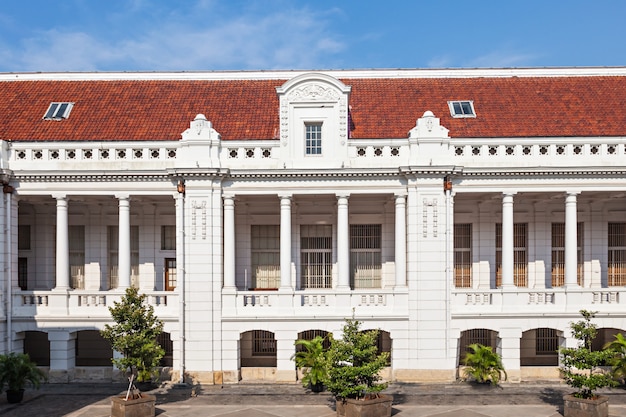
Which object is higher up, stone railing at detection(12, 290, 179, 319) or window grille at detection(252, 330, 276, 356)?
stone railing at detection(12, 290, 179, 319)

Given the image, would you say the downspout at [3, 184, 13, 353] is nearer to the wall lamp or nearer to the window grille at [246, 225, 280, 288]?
the window grille at [246, 225, 280, 288]

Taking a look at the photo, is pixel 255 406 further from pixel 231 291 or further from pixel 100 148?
pixel 100 148

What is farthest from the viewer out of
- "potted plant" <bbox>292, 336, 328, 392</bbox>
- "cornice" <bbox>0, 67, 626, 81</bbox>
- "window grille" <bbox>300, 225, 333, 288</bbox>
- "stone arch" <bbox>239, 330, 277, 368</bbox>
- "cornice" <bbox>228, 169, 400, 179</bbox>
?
"cornice" <bbox>0, 67, 626, 81</bbox>

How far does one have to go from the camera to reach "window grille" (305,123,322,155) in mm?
26234

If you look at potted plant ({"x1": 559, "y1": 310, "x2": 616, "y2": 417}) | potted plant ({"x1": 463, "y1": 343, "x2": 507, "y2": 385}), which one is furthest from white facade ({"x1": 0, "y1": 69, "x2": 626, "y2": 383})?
potted plant ({"x1": 559, "y1": 310, "x2": 616, "y2": 417})

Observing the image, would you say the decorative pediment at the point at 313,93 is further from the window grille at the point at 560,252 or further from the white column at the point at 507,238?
the window grille at the point at 560,252

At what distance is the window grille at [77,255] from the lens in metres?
28.9

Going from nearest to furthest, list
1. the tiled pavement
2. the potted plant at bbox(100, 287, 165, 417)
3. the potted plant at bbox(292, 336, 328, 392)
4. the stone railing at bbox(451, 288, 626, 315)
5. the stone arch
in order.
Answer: the tiled pavement, the potted plant at bbox(100, 287, 165, 417), the potted plant at bbox(292, 336, 328, 392), the stone railing at bbox(451, 288, 626, 315), the stone arch

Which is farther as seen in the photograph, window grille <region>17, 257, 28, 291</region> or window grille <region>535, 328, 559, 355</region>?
window grille <region>17, 257, 28, 291</region>

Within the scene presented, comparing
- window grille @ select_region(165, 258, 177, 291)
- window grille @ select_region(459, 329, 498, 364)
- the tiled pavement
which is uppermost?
window grille @ select_region(165, 258, 177, 291)

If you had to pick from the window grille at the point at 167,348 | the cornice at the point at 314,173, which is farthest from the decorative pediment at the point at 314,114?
the window grille at the point at 167,348

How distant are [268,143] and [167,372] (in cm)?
1092

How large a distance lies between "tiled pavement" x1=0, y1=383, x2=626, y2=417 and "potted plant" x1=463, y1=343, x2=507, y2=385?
48 centimetres

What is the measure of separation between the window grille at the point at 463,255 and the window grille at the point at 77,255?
58.7 ft
